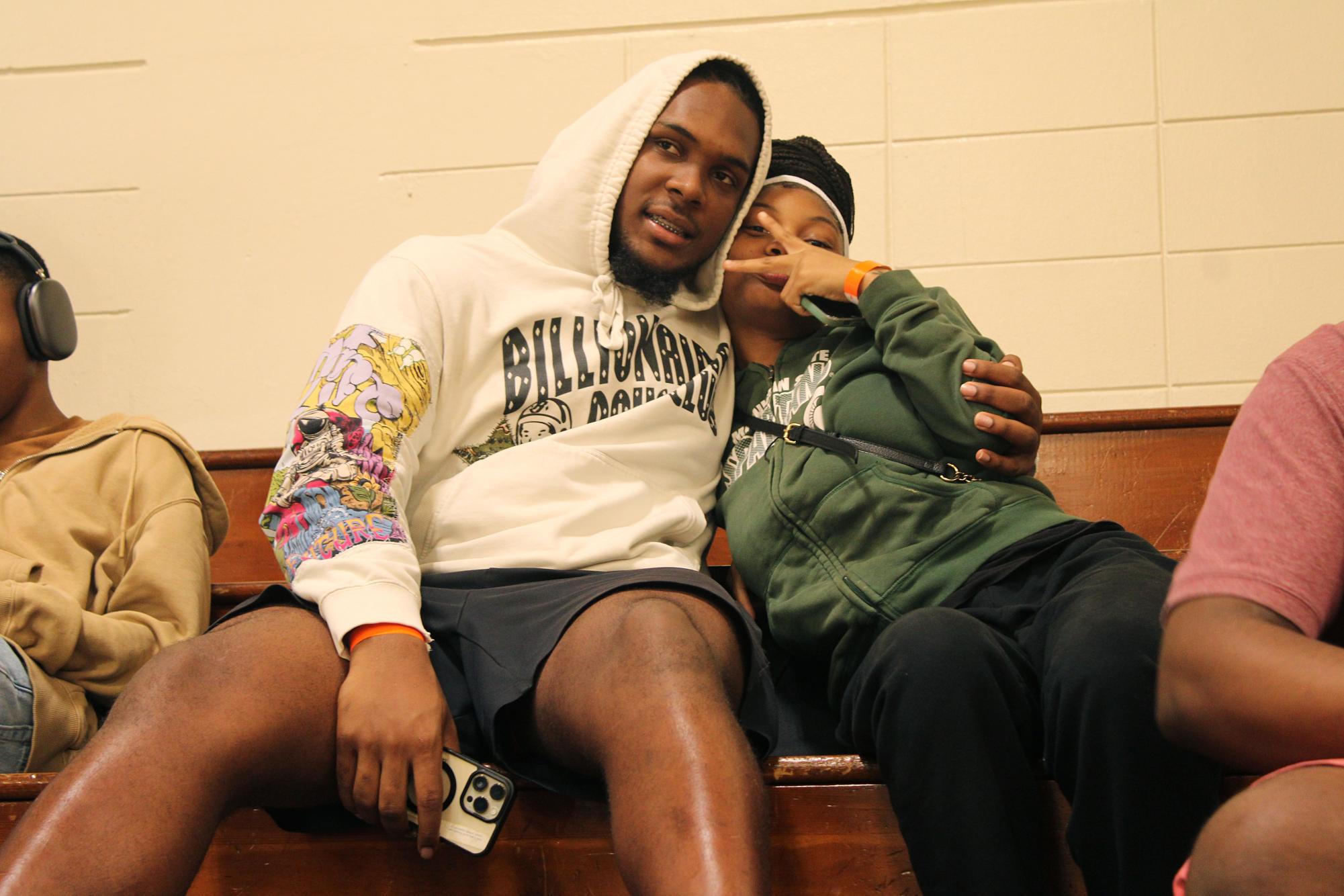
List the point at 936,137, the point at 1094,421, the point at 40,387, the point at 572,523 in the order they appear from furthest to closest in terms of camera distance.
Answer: the point at 936,137 → the point at 1094,421 → the point at 40,387 → the point at 572,523

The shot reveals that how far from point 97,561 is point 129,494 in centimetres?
10

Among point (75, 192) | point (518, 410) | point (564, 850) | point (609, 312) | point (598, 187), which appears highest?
point (75, 192)

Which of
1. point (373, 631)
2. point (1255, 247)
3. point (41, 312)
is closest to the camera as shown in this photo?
point (373, 631)

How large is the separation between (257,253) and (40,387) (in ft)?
2.19

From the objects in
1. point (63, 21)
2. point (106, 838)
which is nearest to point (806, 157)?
point (106, 838)

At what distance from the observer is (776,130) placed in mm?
2105

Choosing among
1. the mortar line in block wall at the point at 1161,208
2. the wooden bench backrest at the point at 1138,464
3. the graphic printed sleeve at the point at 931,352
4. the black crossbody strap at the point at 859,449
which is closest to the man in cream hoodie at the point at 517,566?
the black crossbody strap at the point at 859,449

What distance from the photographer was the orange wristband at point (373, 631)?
1.00m

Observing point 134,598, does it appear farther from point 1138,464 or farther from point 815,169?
point 1138,464

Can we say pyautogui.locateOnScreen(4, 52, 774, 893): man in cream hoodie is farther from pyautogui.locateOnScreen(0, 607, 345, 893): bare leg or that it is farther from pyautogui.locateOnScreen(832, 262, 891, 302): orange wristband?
pyautogui.locateOnScreen(832, 262, 891, 302): orange wristband

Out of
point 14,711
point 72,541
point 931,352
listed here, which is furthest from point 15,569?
point 931,352

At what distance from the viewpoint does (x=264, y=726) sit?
906 mm

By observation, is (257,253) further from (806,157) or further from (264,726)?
(264,726)

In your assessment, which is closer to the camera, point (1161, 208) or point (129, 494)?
point (129, 494)
